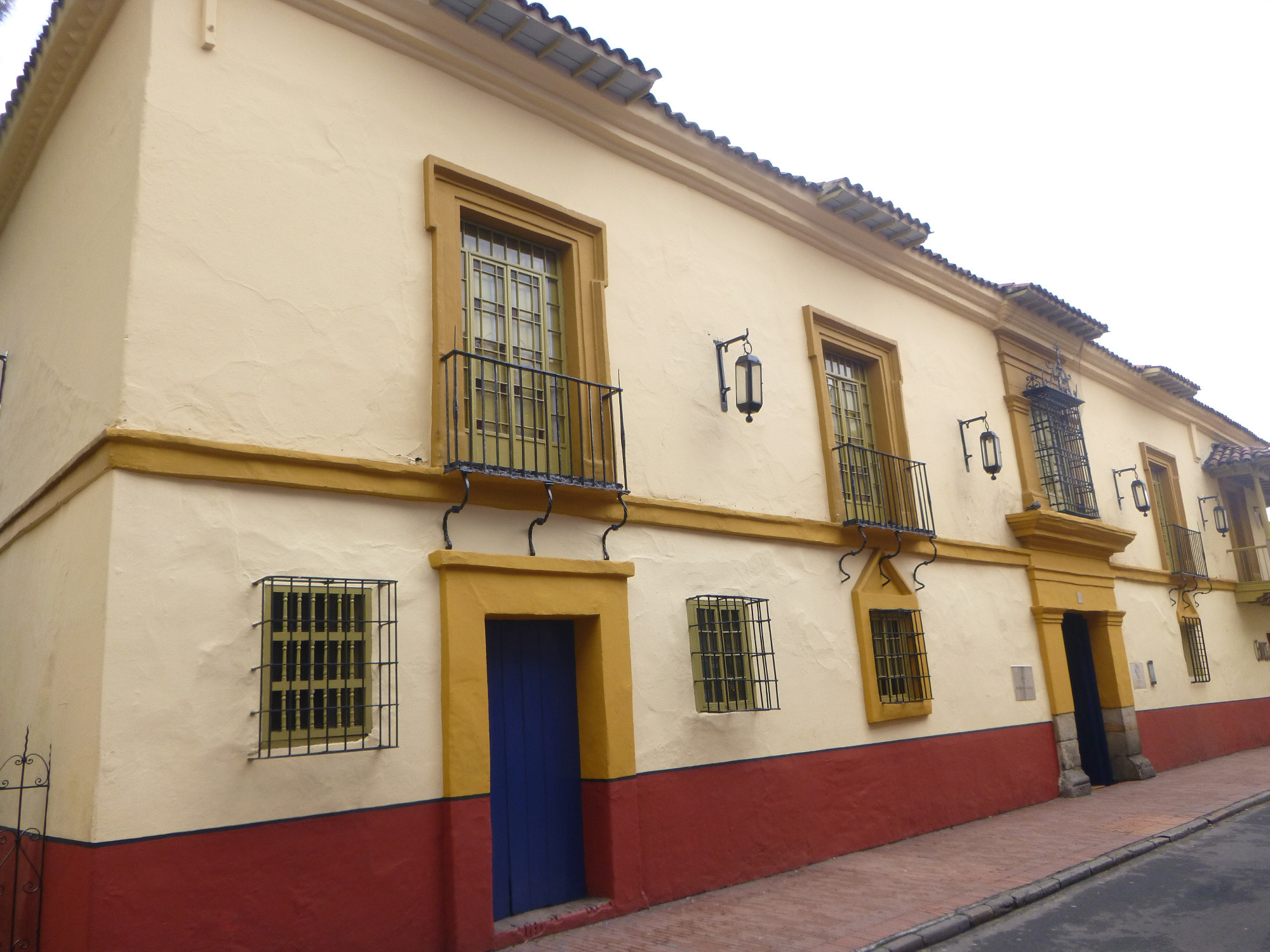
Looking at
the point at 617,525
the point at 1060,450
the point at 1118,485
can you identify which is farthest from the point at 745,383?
the point at 1118,485

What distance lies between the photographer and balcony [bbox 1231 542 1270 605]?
1697cm

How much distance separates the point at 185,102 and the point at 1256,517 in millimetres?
20192

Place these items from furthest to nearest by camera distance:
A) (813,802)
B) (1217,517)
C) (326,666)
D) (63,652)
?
(1217,517), (813,802), (326,666), (63,652)

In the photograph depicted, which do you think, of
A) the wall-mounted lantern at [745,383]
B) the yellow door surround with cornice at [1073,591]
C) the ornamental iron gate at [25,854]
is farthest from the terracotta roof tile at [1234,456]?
the ornamental iron gate at [25,854]

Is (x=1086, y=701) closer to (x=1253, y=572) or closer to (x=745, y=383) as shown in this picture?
(x=1253, y=572)

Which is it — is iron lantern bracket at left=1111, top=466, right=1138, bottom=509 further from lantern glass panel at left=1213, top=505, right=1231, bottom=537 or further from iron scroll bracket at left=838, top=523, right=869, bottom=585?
iron scroll bracket at left=838, top=523, right=869, bottom=585

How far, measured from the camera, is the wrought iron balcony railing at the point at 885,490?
9336 millimetres

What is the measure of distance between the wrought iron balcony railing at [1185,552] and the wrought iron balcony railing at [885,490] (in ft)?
24.7

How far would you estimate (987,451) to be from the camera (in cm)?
1095

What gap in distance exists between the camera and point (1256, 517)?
18625 mm

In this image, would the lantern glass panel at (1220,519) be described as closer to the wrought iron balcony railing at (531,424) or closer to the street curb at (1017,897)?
the street curb at (1017,897)

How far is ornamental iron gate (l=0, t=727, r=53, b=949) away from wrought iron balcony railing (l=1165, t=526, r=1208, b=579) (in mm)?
15380

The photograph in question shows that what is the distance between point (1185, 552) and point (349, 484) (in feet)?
49.3

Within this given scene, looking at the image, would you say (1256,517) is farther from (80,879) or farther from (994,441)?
(80,879)
